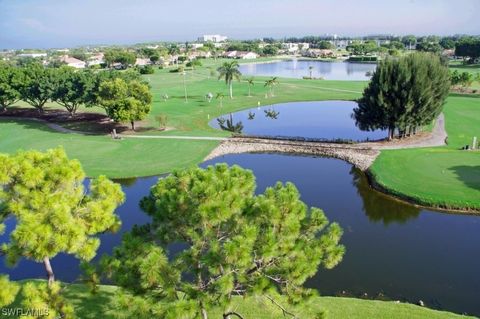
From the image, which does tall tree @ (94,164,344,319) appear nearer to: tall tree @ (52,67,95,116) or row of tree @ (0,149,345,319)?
row of tree @ (0,149,345,319)

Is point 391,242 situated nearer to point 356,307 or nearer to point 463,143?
point 356,307

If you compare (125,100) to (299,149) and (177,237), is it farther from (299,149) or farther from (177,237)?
(177,237)

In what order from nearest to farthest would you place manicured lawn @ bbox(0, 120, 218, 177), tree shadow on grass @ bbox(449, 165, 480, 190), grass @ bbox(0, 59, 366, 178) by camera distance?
tree shadow on grass @ bbox(449, 165, 480, 190) → manicured lawn @ bbox(0, 120, 218, 177) → grass @ bbox(0, 59, 366, 178)

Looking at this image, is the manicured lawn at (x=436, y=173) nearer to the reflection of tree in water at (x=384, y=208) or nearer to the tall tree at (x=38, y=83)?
the reflection of tree in water at (x=384, y=208)

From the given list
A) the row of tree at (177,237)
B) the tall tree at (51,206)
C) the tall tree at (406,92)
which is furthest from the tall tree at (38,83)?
the row of tree at (177,237)

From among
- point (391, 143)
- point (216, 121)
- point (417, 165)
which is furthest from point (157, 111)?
point (417, 165)

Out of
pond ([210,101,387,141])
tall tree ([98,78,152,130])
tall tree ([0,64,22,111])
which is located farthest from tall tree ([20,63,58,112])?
pond ([210,101,387,141])

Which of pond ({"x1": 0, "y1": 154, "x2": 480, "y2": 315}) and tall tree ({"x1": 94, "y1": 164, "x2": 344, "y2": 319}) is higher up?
tall tree ({"x1": 94, "y1": 164, "x2": 344, "y2": 319})
